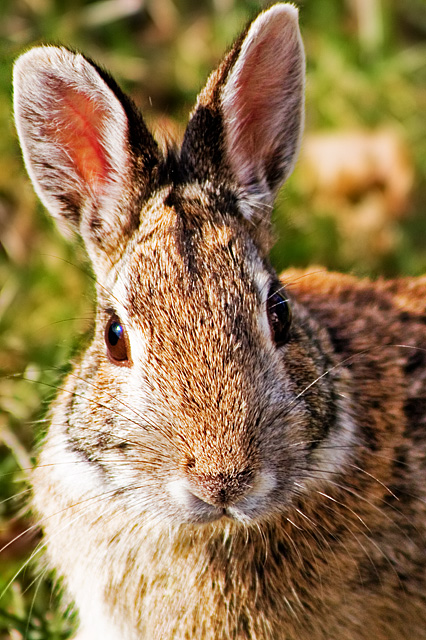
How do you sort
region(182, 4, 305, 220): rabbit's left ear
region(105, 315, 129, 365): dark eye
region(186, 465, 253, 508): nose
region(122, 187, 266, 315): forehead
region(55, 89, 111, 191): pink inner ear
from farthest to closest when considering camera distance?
region(55, 89, 111, 191): pink inner ear, region(182, 4, 305, 220): rabbit's left ear, region(105, 315, 129, 365): dark eye, region(122, 187, 266, 315): forehead, region(186, 465, 253, 508): nose

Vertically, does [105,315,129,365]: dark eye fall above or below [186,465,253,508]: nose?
above

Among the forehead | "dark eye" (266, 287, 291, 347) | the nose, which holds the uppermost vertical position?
the forehead

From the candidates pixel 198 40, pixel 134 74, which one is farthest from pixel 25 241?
pixel 198 40

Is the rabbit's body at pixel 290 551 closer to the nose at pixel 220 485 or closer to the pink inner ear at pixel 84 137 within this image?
the nose at pixel 220 485

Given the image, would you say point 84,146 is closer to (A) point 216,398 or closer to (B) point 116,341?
(B) point 116,341

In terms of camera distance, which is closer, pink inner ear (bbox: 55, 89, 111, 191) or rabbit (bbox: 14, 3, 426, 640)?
rabbit (bbox: 14, 3, 426, 640)

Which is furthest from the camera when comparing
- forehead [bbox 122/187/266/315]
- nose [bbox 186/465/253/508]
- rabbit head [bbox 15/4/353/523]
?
forehead [bbox 122/187/266/315]

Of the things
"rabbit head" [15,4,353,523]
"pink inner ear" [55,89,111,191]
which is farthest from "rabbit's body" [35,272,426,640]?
"pink inner ear" [55,89,111,191]

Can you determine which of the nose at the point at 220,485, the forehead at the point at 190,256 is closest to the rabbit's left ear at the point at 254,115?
the forehead at the point at 190,256

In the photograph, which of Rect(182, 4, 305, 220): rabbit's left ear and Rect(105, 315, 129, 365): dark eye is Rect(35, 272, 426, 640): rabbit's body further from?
Rect(182, 4, 305, 220): rabbit's left ear
